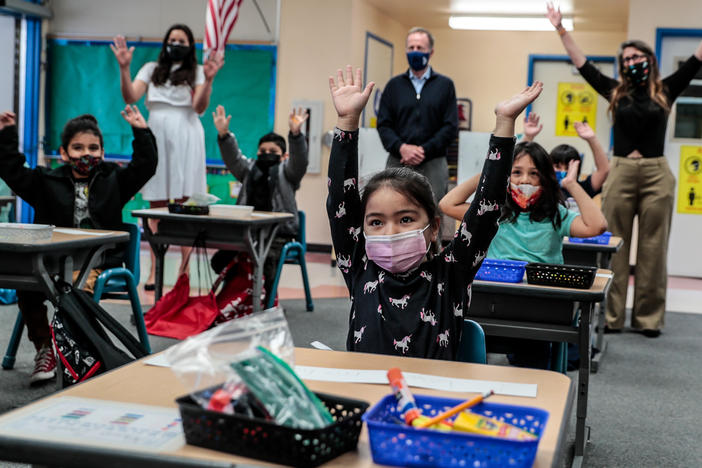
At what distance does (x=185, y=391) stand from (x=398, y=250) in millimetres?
711

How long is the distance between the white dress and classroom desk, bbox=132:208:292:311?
0.84 m

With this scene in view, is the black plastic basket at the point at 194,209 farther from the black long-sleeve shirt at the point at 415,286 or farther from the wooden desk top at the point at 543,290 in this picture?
the black long-sleeve shirt at the point at 415,286

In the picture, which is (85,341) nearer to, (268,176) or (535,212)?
(535,212)

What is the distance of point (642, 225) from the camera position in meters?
4.99

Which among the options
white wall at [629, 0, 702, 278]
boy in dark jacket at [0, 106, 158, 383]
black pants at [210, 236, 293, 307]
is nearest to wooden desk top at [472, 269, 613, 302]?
boy in dark jacket at [0, 106, 158, 383]

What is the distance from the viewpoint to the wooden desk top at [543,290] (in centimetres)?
239

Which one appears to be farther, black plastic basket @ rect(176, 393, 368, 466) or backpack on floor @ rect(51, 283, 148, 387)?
backpack on floor @ rect(51, 283, 148, 387)

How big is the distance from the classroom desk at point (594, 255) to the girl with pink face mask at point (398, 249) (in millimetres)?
2237

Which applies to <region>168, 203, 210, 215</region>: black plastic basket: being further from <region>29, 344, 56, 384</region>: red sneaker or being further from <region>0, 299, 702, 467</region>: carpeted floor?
<region>29, 344, 56, 384</region>: red sneaker

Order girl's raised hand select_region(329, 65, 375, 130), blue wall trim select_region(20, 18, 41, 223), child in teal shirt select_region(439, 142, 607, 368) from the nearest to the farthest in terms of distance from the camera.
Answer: girl's raised hand select_region(329, 65, 375, 130)
child in teal shirt select_region(439, 142, 607, 368)
blue wall trim select_region(20, 18, 41, 223)

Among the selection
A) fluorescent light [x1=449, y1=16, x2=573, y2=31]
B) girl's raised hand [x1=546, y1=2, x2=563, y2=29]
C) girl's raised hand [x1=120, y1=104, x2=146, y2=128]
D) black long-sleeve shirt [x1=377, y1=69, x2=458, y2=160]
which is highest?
fluorescent light [x1=449, y1=16, x2=573, y2=31]

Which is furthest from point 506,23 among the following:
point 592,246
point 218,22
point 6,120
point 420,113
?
point 6,120

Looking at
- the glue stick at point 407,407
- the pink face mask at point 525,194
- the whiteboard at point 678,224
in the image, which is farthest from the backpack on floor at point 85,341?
the whiteboard at point 678,224

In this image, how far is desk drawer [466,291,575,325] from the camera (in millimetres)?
2516
